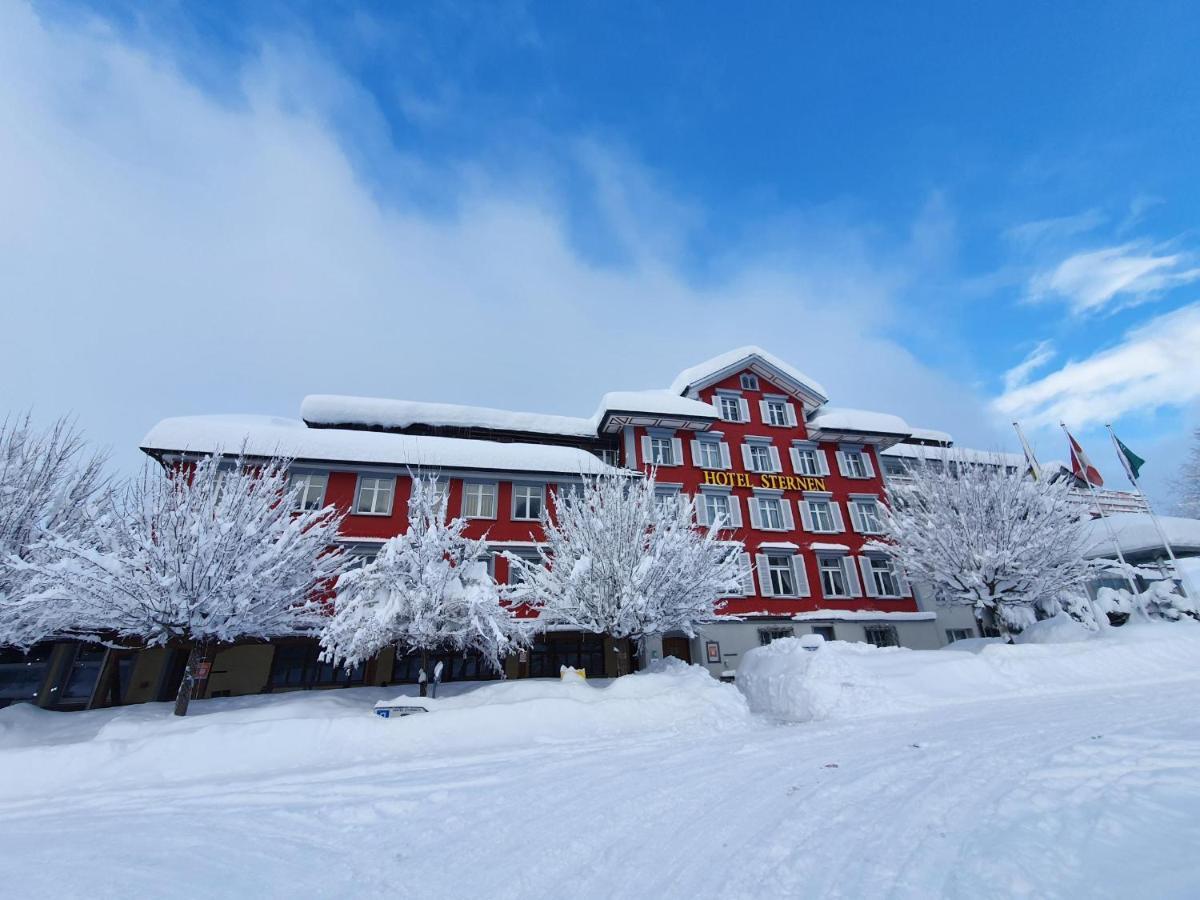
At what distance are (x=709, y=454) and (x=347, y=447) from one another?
18.0 meters

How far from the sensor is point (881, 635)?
26.4 metres

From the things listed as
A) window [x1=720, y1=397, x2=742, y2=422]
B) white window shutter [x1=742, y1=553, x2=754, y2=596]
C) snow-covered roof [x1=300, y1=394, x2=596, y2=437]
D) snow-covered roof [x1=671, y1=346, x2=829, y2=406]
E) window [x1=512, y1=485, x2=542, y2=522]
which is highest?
snow-covered roof [x1=671, y1=346, x2=829, y2=406]

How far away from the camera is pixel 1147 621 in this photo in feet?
69.0

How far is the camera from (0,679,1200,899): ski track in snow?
4418 millimetres

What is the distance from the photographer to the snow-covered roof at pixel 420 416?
2720 centimetres

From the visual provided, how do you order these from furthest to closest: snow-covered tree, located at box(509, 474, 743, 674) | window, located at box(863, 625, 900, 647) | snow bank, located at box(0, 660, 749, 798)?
window, located at box(863, 625, 900, 647) < snow-covered tree, located at box(509, 474, 743, 674) < snow bank, located at box(0, 660, 749, 798)

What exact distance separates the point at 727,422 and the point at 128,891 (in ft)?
93.8

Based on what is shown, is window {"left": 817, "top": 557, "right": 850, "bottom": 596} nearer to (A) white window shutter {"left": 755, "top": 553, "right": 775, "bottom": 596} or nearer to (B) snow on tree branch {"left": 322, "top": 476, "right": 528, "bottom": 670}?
(A) white window shutter {"left": 755, "top": 553, "right": 775, "bottom": 596}

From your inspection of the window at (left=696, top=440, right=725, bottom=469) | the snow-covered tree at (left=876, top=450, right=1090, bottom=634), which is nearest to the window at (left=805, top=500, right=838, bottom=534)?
the window at (left=696, top=440, right=725, bottom=469)

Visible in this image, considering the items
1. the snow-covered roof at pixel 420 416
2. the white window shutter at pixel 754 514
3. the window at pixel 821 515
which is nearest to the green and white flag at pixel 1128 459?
the window at pixel 821 515

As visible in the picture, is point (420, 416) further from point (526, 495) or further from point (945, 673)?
point (945, 673)

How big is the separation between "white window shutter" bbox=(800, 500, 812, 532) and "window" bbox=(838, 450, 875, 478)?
135 inches

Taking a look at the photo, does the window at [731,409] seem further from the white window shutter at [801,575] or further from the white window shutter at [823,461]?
the white window shutter at [801,575]

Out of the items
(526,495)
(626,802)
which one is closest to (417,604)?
(526,495)
